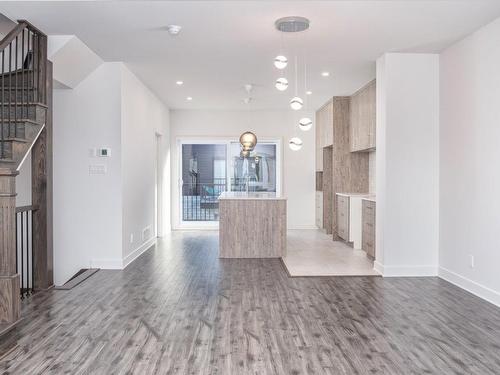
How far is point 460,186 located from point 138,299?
3558 millimetres

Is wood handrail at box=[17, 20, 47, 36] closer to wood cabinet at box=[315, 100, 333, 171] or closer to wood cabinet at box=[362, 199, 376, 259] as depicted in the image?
wood cabinet at box=[362, 199, 376, 259]

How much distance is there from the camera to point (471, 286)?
164 inches

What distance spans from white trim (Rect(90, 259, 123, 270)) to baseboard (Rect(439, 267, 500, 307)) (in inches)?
155

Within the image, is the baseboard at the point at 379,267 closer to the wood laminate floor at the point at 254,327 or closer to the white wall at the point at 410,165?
the white wall at the point at 410,165

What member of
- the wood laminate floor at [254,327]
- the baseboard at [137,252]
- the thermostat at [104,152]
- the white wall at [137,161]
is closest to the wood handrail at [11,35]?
the white wall at [137,161]

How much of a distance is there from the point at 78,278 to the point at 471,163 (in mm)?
4473

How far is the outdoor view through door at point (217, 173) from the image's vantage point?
361 inches

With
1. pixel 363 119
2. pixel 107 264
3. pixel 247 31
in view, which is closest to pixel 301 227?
pixel 363 119

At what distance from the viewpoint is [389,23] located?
393 centimetres

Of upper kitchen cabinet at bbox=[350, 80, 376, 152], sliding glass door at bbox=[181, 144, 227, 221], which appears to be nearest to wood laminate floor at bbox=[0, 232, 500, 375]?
upper kitchen cabinet at bbox=[350, 80, 376, 152]

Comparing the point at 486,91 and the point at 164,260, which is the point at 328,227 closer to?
the point at 164,260

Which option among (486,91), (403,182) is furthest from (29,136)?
(486,91)

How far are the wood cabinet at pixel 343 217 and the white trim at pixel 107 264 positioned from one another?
368 cm

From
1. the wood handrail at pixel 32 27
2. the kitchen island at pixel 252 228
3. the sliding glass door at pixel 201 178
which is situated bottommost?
the kitchen island at pixel 252 228
